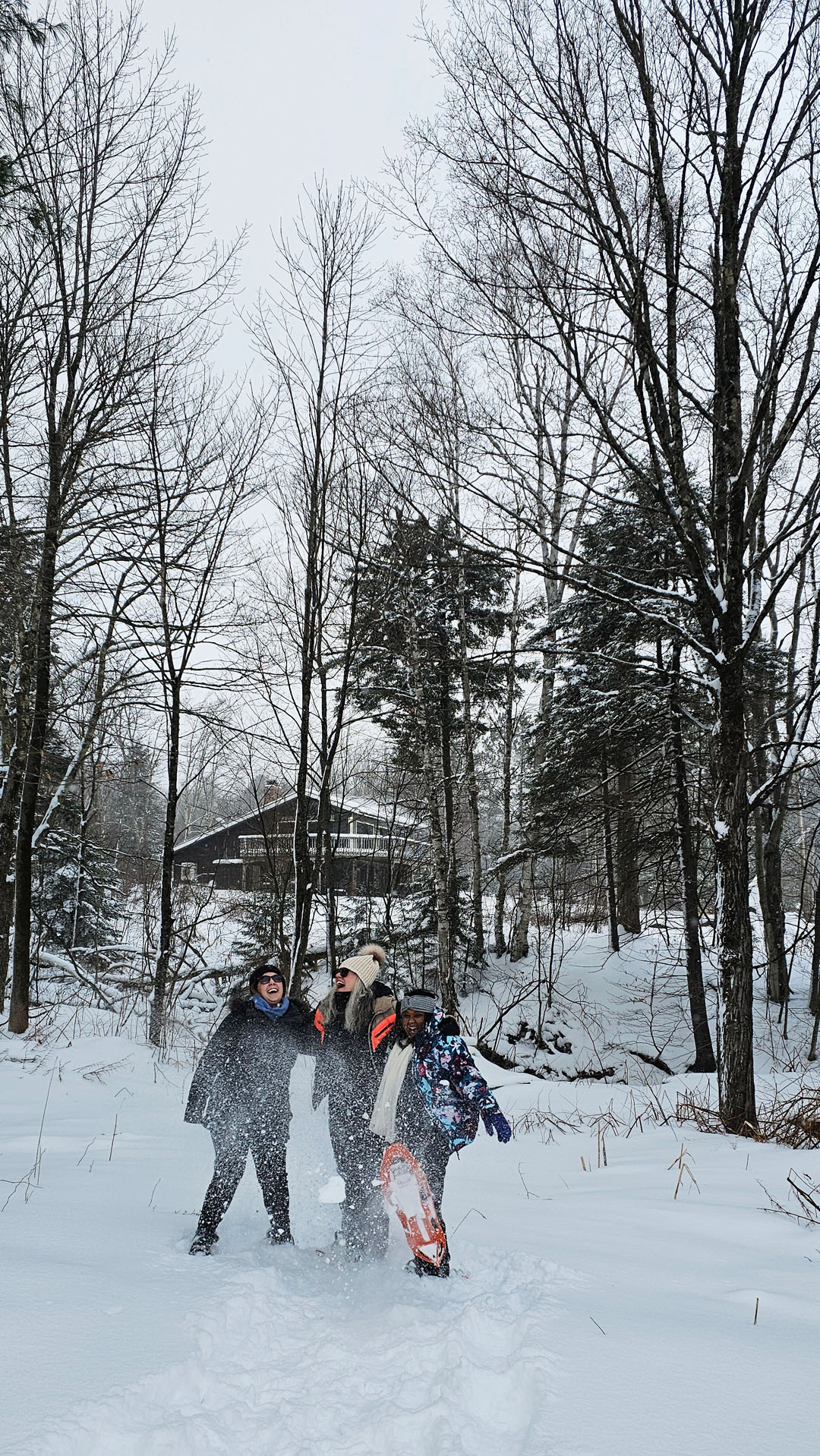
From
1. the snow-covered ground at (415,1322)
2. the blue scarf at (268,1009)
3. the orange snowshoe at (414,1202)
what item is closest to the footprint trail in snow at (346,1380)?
the snow-covered ground at (415,1322)

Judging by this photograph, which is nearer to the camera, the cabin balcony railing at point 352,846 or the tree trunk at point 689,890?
the tree trunk at point 689,890

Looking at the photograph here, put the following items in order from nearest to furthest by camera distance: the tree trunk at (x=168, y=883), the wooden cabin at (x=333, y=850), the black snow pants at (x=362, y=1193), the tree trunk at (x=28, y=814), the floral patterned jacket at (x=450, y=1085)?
the floral patterned jacket at (x=450, y=1085) → the black snow pants at (x=362, y=1193) → the tree trunk at (x=28, y=814) → the tree trunk at (x=168, y=883) → the wooden cabin at (x=333, y=850)

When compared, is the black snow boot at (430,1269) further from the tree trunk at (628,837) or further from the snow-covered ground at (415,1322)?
the tree trunk at (628,837)

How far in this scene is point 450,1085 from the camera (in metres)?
4.10

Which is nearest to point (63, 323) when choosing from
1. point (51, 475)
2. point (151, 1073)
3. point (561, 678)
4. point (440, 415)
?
point (51, 475)

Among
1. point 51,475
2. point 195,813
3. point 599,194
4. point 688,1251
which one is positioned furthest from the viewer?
point 195,813

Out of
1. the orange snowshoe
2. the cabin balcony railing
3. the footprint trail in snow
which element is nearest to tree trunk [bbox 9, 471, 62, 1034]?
the cabin balcony railing

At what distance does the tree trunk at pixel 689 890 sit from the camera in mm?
10625

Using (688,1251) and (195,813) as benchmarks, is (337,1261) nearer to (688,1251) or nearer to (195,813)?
(688,1251)

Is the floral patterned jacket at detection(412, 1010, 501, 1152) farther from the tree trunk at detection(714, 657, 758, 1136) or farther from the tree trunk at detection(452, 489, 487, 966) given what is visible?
the tree trunk at detection(452, 489, 487, 966)

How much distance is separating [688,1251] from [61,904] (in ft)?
61.6

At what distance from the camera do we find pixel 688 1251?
3934 millimetres

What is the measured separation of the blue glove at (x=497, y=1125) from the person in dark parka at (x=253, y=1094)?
1.15m

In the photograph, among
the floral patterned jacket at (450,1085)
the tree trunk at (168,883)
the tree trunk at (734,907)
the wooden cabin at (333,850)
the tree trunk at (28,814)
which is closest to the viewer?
the floral patterned jacket at (450,1085)
